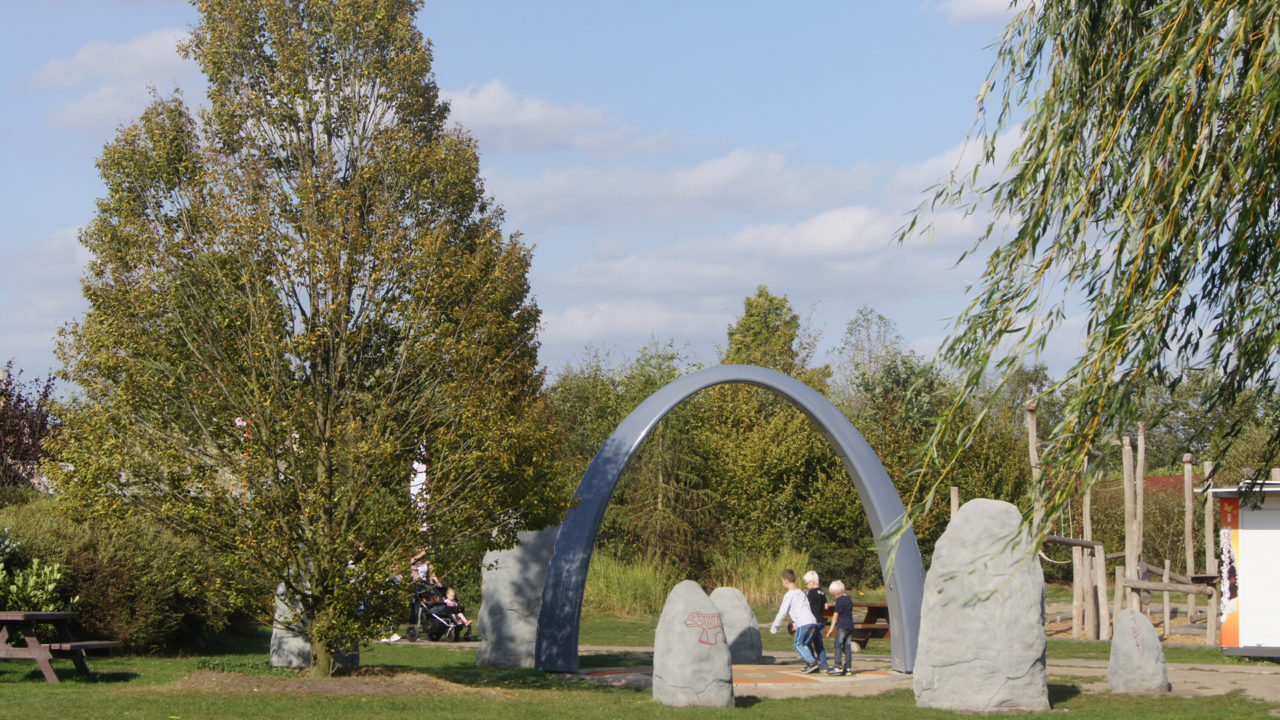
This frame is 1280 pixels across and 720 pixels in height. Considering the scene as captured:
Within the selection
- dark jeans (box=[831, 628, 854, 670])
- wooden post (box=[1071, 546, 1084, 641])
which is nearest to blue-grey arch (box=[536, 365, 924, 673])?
dark jeans (box=[831, 628, 854, 670])

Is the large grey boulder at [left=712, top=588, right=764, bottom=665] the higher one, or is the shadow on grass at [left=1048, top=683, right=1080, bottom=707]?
the large grey boulder at [left=712, top=588, right=764, bottom=665]

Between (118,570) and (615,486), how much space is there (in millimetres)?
7160

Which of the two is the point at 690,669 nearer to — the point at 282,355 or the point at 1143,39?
the point at 282,355

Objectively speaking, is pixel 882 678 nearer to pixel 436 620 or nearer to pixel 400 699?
pixel 400 699

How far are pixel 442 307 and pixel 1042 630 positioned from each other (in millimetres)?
6922

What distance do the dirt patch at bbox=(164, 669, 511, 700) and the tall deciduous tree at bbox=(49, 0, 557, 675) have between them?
1.50ft

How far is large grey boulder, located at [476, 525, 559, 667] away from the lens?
1505 centimetres

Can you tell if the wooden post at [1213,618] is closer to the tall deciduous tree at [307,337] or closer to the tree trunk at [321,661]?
the tall deciduous tree at [307,337]

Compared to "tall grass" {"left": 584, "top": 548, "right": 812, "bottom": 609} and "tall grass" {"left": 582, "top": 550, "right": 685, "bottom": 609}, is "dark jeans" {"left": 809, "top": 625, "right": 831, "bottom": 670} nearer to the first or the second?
"tall grass" {"left": 584, "top": 548, "right": 812, "bottom": 609}

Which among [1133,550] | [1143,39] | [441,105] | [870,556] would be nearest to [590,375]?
[870,556]

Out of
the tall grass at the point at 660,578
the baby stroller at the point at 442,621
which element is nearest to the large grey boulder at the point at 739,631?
the baby stroller at the point at 442,621

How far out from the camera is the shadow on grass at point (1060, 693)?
12.2 metres

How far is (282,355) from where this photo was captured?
39.8 feet

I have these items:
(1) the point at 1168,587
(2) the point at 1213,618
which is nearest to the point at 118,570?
(1) the point at 1168,587
